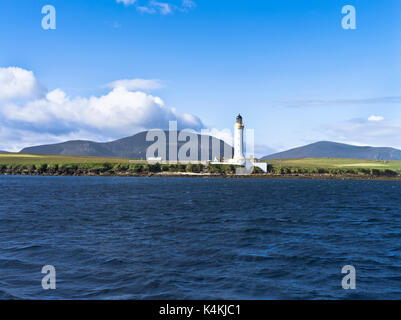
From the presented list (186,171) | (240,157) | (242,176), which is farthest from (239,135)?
(186,171)

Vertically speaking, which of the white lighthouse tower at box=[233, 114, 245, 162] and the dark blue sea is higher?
the white lighthouse tower at box=[233, 114, 245, 162]

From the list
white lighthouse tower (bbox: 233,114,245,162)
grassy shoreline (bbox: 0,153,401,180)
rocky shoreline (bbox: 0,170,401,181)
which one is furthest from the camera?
grassy shoreline (bbox: 0,153,401,180)

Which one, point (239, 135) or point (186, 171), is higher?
point (239, 135)

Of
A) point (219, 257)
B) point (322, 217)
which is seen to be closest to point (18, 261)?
point (219, 257)

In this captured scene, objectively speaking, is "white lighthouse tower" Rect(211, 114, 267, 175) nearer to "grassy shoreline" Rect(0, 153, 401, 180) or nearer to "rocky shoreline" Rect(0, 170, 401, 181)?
"grassy shoreline" Rect(0, 153, 401, 180)

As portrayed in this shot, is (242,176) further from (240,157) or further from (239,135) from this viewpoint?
(239,135)

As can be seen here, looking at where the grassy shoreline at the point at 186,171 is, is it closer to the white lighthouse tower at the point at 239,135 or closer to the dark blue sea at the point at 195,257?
the white lighthouse tower at the point at 239,135

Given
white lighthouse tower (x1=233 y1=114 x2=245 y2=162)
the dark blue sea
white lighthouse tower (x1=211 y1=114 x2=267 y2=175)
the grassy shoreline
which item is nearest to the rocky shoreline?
the grassy shoreline

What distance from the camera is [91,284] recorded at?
14.6m

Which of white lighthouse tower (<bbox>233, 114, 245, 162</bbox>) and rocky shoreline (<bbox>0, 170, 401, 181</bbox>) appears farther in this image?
rocky shoreline (<bbox>0, 170, 401, 181</bbox>)

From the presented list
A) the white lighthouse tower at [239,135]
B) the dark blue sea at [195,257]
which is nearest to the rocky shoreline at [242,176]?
the white lighthouse tower at [239,135]

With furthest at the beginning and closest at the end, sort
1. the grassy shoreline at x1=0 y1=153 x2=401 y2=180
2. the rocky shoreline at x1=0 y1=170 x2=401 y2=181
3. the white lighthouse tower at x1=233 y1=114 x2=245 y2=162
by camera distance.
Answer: the grassy shoreline at x1=0 y1=153 x2=401 y2=180 < the rocky shoreline at x1=0 y1=170 x2=401 y2=181 < the white lighthouse tower at x1=233 y1=114 x2=245 y2=162

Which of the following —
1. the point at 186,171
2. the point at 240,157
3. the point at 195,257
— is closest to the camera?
the point at 195,257
